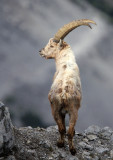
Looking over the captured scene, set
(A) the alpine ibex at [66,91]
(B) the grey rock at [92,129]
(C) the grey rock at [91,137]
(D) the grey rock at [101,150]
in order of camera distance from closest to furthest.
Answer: (A) the alpine ibex at [66,91] < (D) the grey rock at [101,150] < (C) the grey rock at [91,137] < (B) the grey rock at [92,129]

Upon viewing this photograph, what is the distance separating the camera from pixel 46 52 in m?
16.8

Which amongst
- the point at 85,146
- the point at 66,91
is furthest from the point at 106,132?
the point at 66,91

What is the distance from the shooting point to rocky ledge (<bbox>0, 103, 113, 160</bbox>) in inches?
500

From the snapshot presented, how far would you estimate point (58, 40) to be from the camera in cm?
1630

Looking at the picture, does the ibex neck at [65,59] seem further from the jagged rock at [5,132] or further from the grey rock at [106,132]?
the grey rock at [106,132]

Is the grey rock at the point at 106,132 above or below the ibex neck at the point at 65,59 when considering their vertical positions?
below

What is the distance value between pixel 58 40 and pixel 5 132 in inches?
235

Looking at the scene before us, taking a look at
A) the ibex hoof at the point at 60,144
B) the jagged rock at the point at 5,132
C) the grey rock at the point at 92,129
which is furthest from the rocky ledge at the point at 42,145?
the grey rock at the point at 92,129

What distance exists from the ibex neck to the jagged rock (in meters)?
3.44

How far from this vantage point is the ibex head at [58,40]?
15.5m

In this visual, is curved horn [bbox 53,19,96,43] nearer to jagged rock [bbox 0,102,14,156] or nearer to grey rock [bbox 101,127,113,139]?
jagged rock [bbox 0,102,14,156]

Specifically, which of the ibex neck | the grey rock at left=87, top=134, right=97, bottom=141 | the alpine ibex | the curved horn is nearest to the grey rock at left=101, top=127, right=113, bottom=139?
the grey rock at left=87, top=134, right=97, bottom=141

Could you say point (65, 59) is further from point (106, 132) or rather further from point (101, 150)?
point (106, 132)

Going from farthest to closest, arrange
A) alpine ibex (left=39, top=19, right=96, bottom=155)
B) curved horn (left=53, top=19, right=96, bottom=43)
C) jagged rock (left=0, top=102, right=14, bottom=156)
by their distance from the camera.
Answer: curved horn (left=53, top=19, right=96, bottom=43) → alpine ibex (left=39, top=19, right=96, bottom=155) → jagged rock (left=0, top=102, right=14, bottom=156)
